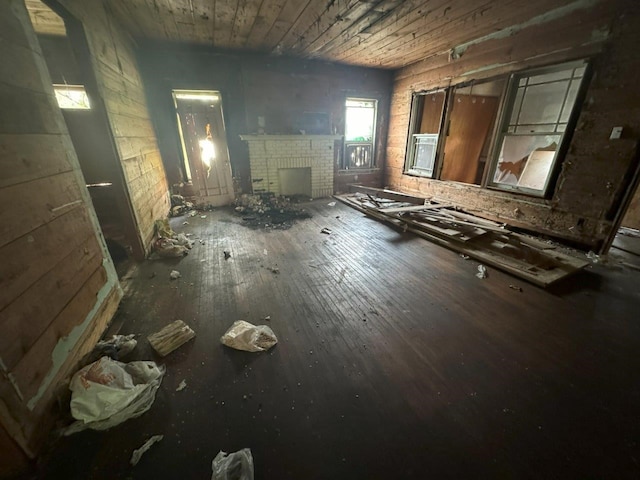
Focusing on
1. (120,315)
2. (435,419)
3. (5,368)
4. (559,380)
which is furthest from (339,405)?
(120,315)

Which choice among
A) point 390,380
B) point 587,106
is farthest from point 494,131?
point 390,380

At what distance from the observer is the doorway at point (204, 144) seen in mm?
4918

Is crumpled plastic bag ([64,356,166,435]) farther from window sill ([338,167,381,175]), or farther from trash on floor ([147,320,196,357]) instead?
window sill ([338,167,381,175])

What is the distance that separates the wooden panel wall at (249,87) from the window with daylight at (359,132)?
21 cm

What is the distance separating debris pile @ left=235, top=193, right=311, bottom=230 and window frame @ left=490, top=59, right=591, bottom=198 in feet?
10.7

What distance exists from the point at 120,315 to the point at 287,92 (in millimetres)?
5169

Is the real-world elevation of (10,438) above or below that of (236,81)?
below

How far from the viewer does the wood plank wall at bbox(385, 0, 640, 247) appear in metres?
2.63

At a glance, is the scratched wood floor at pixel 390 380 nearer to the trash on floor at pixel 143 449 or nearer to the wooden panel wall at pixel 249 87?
the trash on floor at pixel 143 449

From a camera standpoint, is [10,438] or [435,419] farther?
[435,419]

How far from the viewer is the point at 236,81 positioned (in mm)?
5027

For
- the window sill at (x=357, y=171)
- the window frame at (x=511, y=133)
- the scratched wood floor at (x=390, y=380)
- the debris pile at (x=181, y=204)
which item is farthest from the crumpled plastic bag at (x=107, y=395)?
the window sill at (x=357, y=171)

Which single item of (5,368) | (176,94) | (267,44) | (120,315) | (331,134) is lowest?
(120,315)

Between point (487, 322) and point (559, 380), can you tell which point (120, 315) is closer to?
point (487, 322)
